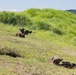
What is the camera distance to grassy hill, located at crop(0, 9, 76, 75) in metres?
12.1

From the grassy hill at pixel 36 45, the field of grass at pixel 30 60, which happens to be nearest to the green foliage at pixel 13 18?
the grassy hill at pixel 36 45

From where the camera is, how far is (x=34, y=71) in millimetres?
11789

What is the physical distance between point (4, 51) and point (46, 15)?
16.7 meters

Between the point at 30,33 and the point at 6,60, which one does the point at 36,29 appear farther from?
the point at 6,60

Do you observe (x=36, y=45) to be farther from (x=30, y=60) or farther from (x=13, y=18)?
(x=13, y=18)

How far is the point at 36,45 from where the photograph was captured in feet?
55.2

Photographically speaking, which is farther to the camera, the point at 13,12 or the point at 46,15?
the point at 46,15

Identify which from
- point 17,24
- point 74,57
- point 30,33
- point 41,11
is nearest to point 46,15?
point 41,11

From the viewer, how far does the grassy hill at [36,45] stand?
1213 cm

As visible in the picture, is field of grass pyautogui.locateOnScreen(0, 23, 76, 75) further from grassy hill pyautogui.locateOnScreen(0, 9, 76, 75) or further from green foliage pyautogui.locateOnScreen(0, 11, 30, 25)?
green foliage pyautogui.locateOnScreen(0, 11, 30, 25)

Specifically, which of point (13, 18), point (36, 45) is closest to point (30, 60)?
point (36, 45)

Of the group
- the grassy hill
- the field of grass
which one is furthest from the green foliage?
the field of grass

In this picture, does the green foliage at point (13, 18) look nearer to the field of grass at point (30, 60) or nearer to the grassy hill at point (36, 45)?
the grassy hill at point (36, 45)

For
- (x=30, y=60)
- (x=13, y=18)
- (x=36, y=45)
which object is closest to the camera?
(x=30, y=60)
